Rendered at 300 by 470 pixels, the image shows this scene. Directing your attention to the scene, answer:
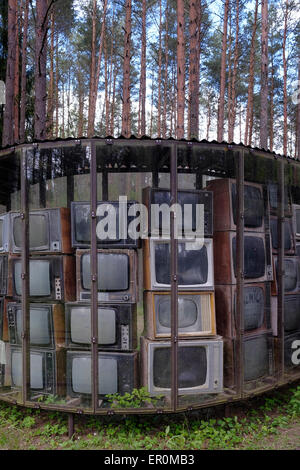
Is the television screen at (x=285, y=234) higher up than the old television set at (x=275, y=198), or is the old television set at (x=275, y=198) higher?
the old television set at (x=275, y=198)

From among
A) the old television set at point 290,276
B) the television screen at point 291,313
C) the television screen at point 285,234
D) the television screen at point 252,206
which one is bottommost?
the television screen at point 291,313

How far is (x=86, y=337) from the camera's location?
3.08 m

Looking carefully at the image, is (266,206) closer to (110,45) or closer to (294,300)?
(294,300)

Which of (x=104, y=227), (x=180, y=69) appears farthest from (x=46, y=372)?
(x=180, y=69)

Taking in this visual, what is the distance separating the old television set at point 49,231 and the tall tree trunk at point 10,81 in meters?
4.62

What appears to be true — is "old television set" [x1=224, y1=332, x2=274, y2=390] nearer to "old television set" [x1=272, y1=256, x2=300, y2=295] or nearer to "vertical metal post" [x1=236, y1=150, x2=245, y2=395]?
"vertical metal post" [x1=236, y1=150, x2=245, y2=395]

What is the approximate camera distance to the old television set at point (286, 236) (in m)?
3.74

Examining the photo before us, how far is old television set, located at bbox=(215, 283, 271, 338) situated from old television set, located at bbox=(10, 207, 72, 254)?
1461mm

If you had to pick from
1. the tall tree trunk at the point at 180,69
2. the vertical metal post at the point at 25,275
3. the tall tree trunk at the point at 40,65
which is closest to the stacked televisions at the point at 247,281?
the vertical metal post at the point at 25,275

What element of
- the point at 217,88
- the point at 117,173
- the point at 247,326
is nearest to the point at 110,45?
the point at 217,88

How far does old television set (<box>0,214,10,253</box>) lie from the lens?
349 centimetres

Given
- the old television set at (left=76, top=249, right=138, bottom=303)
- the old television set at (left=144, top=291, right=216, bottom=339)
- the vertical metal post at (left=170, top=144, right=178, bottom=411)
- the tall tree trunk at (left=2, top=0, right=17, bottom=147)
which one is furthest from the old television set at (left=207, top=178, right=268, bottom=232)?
the tall tree trunk at (left=2, top=0, right=17, bottom=147)

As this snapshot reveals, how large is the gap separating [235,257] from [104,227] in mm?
1216

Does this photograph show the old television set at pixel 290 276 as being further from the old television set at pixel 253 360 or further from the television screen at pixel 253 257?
the old television set at pixel 253 360
